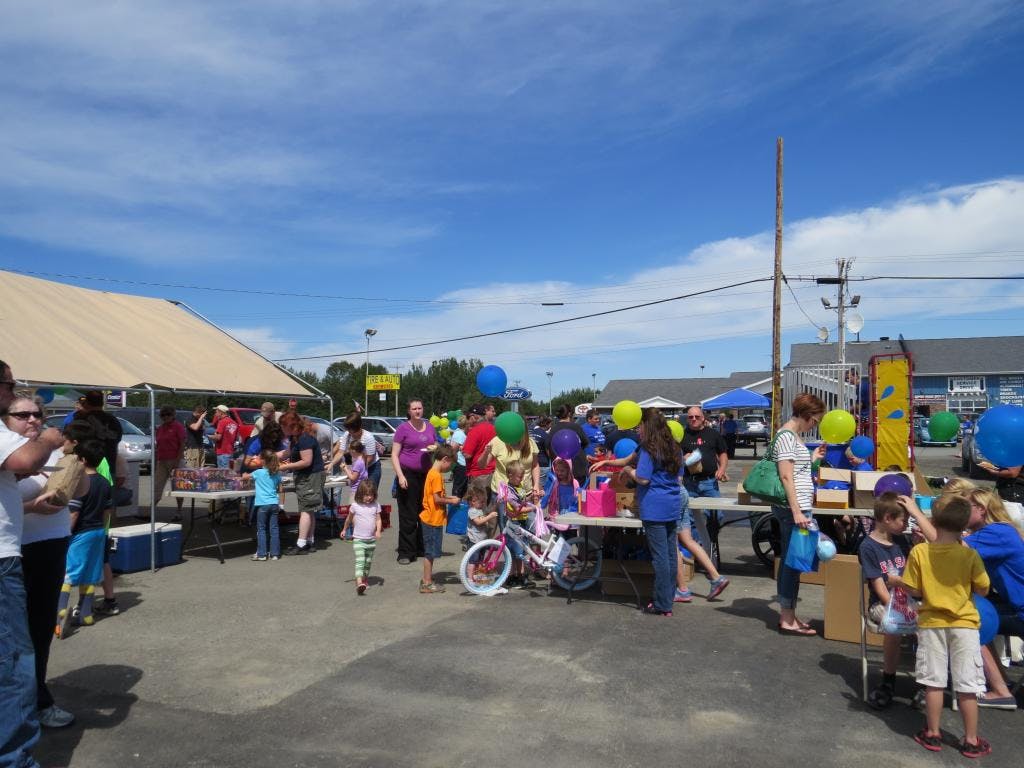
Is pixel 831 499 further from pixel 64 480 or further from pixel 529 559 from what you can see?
pixel 64 480

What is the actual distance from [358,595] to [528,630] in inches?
78.2

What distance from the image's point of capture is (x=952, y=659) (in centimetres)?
390

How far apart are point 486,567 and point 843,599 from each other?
3.22 meters

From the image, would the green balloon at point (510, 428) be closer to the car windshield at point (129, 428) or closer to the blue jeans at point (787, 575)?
the blue jeans at point (787, 575)

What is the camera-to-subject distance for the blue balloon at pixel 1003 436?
618 centimetres

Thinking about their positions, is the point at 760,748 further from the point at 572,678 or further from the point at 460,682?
the point at 460,682

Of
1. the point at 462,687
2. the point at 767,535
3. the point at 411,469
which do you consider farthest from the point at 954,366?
the point at 462,687

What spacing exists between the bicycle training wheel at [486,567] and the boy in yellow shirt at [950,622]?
13.3ft

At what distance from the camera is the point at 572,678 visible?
193 inches

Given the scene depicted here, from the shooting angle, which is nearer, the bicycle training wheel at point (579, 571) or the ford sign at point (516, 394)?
the bicycle training wheel at point (579, 571)

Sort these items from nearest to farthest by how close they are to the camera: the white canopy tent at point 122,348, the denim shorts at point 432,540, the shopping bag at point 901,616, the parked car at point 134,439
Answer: the shopping bag at point 901,616 < the denim shorts at point 432,540 < the white canopy tent at point 122,348 < the parked car at point 134,439

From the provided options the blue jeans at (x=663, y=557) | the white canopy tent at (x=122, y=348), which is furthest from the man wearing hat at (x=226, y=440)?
the blue jeans at (x=663, y=557)

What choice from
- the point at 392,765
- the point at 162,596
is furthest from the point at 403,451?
the point at 392,765

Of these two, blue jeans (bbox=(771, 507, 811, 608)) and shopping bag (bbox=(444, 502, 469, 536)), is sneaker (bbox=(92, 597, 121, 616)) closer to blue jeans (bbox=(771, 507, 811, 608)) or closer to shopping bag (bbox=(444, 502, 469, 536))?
shopping bag (bbox=(444, 502, 469, 536))
